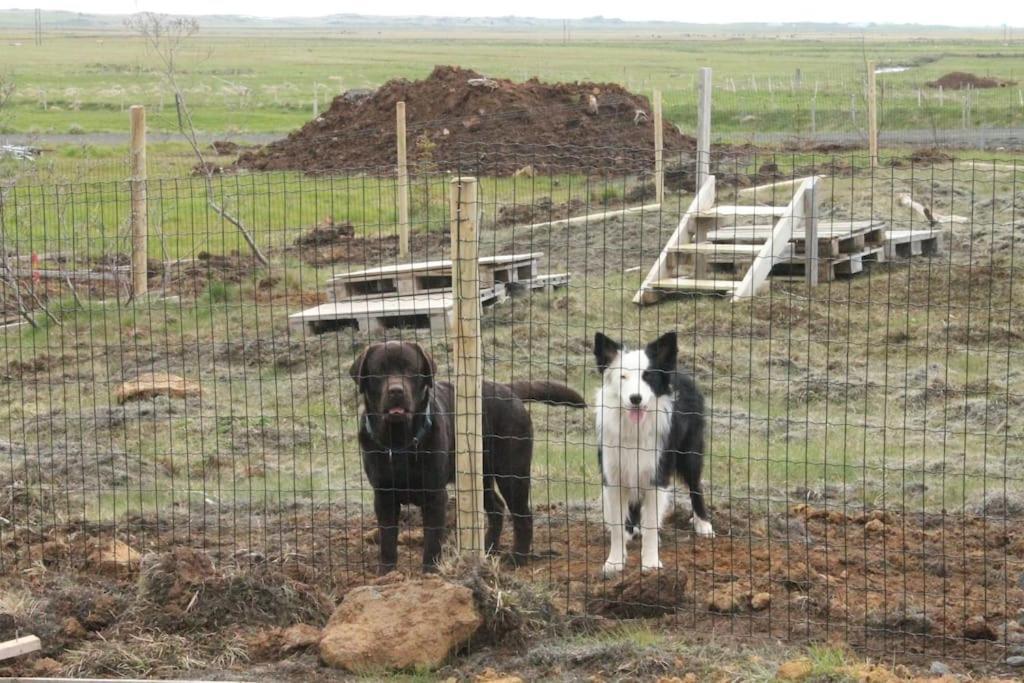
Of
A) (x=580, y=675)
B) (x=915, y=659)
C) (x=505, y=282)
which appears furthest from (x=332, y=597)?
(x=505, y=282)

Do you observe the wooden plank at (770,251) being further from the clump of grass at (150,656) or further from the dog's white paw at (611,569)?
the clump of grass at (150,656)

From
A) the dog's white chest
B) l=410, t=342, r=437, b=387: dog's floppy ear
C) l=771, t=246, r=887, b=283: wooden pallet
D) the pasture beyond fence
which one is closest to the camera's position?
the pasture beyond fence

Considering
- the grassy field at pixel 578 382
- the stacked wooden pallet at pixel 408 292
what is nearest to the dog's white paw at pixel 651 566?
the grassy field at pixel 578 382

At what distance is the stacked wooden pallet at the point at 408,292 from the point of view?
15.0 metres

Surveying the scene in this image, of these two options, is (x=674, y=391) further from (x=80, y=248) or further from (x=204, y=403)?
(x=80, y=248)

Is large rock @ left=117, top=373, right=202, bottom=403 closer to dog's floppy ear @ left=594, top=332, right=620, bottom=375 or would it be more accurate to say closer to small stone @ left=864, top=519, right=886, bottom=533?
dog's floppy ear @ left=594, top=332, right=620, bottom=375

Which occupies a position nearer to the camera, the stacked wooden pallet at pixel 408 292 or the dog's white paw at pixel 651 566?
the dog's white paw at pixel 651 566

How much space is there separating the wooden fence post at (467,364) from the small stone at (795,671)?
68.9 inches

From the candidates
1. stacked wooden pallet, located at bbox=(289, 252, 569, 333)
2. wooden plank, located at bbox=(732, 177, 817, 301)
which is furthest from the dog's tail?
wooden plank, located at bbox=(732, 177, 817, 301)

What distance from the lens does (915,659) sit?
20.7 ft

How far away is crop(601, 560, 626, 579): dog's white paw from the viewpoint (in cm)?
752

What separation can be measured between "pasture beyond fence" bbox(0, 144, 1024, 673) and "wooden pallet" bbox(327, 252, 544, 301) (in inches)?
2.1

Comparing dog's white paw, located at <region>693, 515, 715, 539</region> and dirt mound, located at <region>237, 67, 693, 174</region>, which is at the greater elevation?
dirt mound, located at <region>237, 67, 693, 174</region>

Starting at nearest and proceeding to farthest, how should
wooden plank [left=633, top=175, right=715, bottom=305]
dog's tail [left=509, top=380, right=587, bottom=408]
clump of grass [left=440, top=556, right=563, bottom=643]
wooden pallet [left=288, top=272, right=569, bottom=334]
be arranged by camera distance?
clump of grass [left=440, top=556, right=563, bottom=643] < dog's tail [left=509, top=380, right=587, bottom=408] < wooden pallet [left=288, top=272, right=569, bottom=334] < wooden plank [left=633, top=175, right=715, bottom=305]
